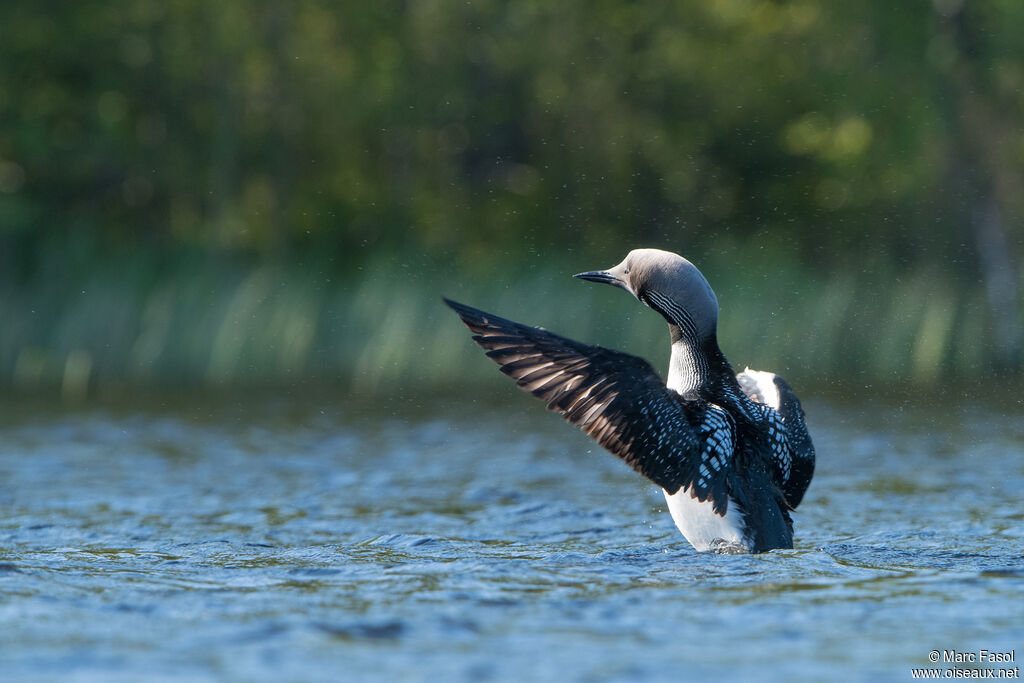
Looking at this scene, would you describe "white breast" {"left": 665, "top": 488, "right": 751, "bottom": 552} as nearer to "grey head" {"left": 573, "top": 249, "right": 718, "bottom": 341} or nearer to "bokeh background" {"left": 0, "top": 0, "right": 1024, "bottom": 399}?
"grey head" {"left": 573, "top": 249, "right": 718, "bottom": 341}

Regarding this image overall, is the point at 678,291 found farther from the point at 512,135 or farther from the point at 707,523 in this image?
the point at 512,135

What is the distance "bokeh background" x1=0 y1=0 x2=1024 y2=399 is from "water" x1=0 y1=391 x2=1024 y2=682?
1058cm

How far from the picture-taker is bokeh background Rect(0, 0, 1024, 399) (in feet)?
76.6

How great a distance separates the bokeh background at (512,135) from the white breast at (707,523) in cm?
1456

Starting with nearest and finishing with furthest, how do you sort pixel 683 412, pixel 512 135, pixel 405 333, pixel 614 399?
pixel 614 399, pixel 683 412, pixel 405 333, pixel 512 135

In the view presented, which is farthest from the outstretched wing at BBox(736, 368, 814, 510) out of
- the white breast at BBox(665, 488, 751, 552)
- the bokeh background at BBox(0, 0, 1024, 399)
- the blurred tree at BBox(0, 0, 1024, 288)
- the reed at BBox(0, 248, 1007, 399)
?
the blurred tree at BBox(0, 0, 1024, 288)

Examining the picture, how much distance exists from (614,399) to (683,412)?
0.41 meters

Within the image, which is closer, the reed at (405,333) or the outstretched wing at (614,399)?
the outstretched wing at (614,399)

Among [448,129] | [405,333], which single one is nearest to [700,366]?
[405,333]

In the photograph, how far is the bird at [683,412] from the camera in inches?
231

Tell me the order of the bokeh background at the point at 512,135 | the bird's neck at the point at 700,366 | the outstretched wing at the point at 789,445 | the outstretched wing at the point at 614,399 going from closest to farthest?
the outstretched wing at the point at 614,399 → the bird's neck at the point at 700,366 → the outstretched wing at the point at 789,445 → the bokeh background at the point at 512,135

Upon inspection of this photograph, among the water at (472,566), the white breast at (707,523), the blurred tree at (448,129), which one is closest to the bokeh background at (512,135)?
the blurred tree at (448,129)

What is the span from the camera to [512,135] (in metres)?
29.0

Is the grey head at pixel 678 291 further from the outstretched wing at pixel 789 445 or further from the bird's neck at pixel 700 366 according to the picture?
the outstretched wing at pixel 789 445
